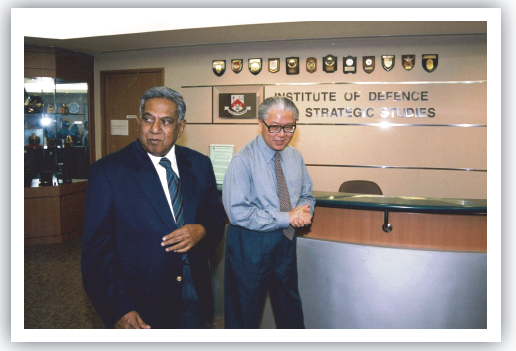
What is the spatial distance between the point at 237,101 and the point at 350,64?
1.62m

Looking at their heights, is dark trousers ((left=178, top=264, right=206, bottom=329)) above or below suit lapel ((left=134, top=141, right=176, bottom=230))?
below

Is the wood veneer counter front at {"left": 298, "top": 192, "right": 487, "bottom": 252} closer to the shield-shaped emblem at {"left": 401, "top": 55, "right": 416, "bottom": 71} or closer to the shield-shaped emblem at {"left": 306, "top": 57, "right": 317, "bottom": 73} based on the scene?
the shield-shaped emblem at {"left": 401, "top": 55, "right": 416, "bottom": 71}

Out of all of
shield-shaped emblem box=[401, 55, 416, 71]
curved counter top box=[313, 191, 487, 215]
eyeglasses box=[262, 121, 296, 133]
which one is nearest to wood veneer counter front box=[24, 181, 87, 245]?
curved counter top box=[313, 191, 487, 215]

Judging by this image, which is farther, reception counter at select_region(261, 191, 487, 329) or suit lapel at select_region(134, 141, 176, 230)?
reception counter at select_region(261, 191, 487, 329)

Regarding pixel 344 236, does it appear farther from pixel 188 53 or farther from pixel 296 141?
pixel 188 53

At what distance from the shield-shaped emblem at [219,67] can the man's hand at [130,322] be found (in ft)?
13.9

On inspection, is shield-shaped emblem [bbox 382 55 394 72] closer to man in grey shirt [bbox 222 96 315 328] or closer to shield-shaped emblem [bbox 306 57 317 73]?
shield-shaped emblem [bbox 306 57 317 73]

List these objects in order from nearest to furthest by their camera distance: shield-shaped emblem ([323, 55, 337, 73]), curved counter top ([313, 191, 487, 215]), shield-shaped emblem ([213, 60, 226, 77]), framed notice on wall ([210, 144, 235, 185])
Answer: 1. curved counter top ([313, 191, 487, 215])
2. framed notice on wall ([210, 144, 235, 185])
3. shield-shaped emblem ([323, 55, 337, 73])
4. shield-shaped emblem ([213, 60, 226, 77])

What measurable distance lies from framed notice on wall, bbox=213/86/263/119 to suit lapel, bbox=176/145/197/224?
3.48 metres

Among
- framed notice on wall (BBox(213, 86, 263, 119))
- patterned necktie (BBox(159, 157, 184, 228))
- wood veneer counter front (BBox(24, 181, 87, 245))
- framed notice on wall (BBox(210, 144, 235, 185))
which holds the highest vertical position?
framed notice on wall (BBox(213, 86, 263, 119))

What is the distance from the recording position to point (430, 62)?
4352mm

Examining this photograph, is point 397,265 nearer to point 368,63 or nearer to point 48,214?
point 368,63

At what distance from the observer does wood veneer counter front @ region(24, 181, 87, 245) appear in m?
4.80

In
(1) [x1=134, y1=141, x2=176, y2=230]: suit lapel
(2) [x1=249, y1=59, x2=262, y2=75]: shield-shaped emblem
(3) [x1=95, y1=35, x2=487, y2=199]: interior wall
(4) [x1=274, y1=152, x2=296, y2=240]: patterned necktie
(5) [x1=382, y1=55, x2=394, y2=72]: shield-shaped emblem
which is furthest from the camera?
(2) [x1=249, y1=59, x2=262, y2=75]: shield-shaped emblem
